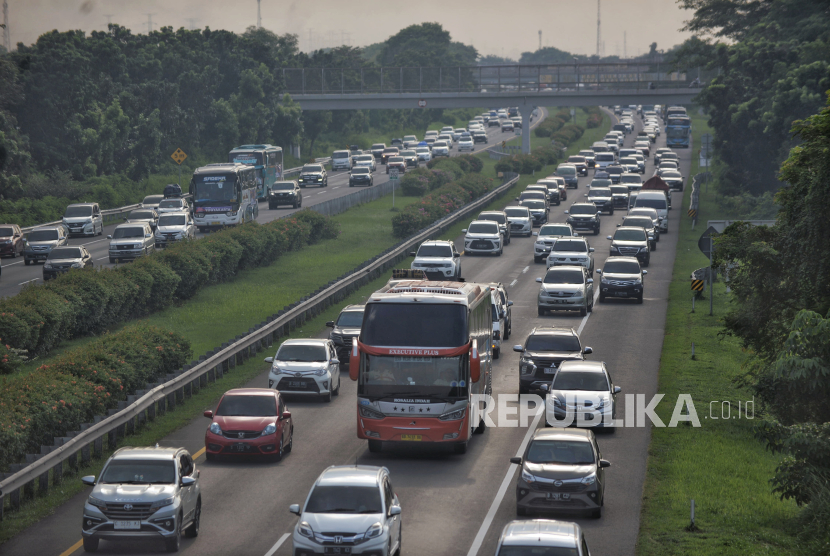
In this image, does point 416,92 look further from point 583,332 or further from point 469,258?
point 583,332

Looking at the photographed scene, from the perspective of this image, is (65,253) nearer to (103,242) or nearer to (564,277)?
(103,242)

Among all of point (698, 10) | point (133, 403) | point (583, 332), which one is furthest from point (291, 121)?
point (133, 403)

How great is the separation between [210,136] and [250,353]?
233 feet

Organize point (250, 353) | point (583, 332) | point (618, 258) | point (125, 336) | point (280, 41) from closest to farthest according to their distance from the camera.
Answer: point (125, 336), point (250, 353), point (583, 332), point (618, 258), point (280, 41)

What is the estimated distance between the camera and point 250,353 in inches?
1326

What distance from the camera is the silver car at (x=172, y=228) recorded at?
57656 millimetres

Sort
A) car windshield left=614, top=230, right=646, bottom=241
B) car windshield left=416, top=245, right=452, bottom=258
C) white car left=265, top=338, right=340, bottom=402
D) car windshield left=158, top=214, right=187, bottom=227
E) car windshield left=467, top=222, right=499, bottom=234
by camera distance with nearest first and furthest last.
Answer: white car left=265, top=338, right=340, bottom=402, car windshield left=416, top=245, right=452, bottom=258, car windshield left=614, top=230, right=646, bottom=241, car windshield left=467, top=222, right=499, bottom=234, car windshield left=158, top=214, right=187, bottom=227

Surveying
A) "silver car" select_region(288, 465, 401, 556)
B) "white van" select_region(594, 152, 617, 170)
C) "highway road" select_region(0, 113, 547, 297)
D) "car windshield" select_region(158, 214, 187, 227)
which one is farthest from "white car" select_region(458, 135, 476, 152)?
"silver car" select_region(288, 465, 401, 556)

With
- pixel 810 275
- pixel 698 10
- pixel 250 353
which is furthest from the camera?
pixel 698 10

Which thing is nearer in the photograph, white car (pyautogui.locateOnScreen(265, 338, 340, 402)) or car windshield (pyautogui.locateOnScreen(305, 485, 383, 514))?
car windshield (pyautogui.locateOnScreen(305, 485, 383, 514))

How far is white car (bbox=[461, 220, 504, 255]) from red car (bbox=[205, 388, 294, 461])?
113 ft

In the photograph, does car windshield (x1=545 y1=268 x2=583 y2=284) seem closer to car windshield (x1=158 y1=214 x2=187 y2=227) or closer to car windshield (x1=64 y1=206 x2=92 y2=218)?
car windshield (x1=158 y1=214 x2=187 y2=227)

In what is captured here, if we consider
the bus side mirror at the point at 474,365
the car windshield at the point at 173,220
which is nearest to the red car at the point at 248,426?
the bus side mirror at the point at 474,365

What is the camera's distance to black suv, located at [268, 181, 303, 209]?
245 ft
